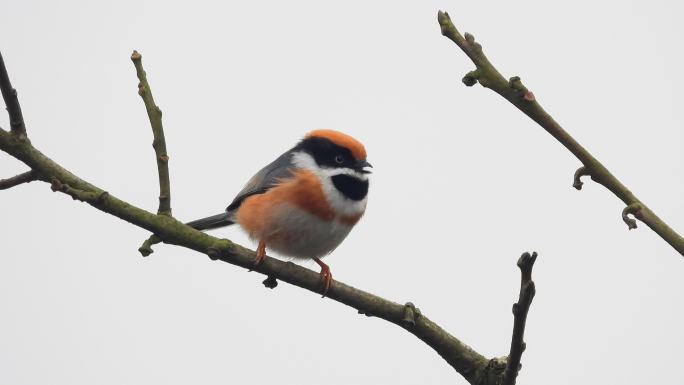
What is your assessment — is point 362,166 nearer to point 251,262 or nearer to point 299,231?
point 299,231

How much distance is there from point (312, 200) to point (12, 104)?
3893mm

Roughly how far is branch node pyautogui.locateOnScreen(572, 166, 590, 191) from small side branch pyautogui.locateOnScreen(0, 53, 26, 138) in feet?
8.54

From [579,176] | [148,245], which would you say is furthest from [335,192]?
[579,176]

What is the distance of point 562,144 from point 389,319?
235 cm

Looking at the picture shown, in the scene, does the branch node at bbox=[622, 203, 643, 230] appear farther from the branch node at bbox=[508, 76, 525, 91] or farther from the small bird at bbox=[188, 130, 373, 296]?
the small bird at bbox=[188, 130, 373, 296]

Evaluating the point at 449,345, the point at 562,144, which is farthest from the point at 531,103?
the point at 449,345

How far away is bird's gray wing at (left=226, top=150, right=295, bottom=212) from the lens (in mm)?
7824

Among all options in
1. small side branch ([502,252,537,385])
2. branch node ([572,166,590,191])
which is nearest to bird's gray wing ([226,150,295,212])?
small side branch ([502,252,537,385])

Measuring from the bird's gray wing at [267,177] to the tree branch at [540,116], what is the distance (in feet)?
15.9

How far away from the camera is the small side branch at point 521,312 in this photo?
301cm

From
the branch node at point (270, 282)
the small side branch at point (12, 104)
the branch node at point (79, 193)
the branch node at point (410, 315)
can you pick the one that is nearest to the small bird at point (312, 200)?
the branch node at point (270, 282)

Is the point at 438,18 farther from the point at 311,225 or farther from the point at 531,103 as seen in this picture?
the point at 311,225

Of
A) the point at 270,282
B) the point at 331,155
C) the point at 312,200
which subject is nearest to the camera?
the point at 270,282

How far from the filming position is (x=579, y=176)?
125 inches
